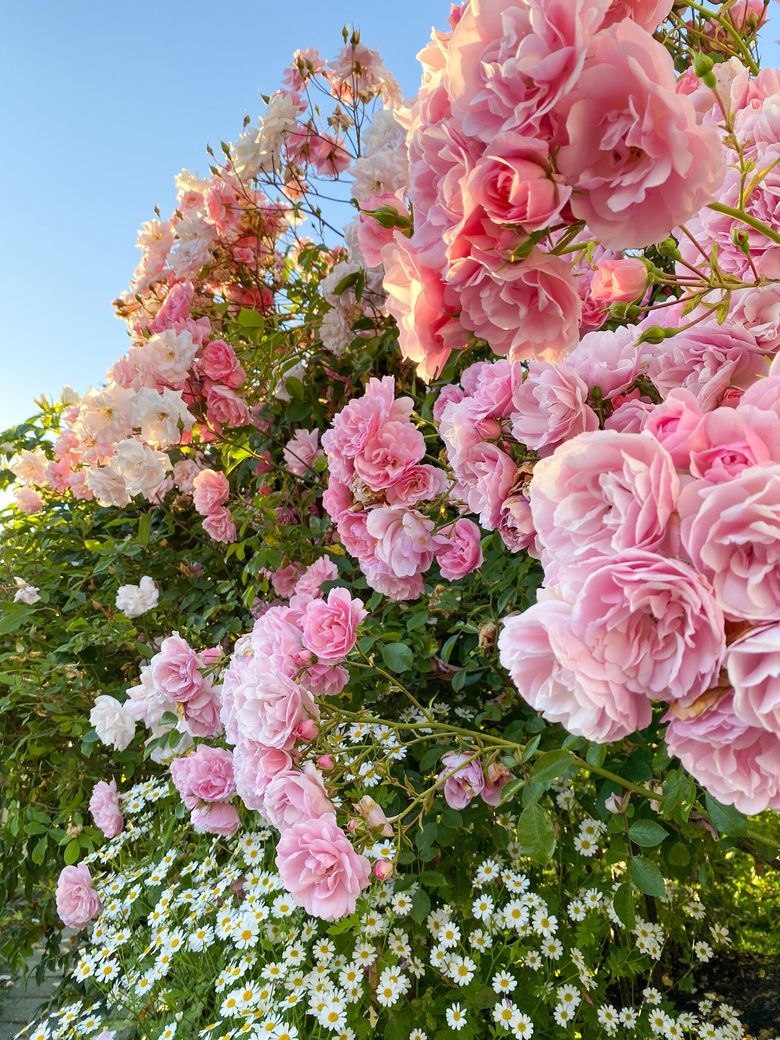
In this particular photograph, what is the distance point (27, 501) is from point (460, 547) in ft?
7.49

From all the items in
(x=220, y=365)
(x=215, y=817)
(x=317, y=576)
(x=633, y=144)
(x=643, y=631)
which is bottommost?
(x=215, y=817)

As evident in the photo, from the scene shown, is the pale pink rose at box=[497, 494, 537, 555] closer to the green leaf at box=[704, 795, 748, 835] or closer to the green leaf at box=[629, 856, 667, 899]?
the green leaf at box=[704, 795, 748, 835]

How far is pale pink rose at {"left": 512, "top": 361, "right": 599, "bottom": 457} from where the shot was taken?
771 millimetres

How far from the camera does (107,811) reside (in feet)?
6.41

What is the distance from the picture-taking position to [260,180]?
2.20m

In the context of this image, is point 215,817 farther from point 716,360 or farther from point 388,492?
point 716,360

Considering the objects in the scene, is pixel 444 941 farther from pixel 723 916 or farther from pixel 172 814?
pixel 723 916

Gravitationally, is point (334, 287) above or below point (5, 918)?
above

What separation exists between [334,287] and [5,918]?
2497mm

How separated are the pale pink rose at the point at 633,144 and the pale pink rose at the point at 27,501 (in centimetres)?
284

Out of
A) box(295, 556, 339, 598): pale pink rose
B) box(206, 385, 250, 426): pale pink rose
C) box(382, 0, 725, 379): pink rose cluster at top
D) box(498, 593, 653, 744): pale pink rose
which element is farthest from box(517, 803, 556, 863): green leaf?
box(206, 385, 250, 426): pale pink rose

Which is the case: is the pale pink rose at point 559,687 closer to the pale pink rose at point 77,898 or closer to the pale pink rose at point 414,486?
the pale pink rose at point 414,486

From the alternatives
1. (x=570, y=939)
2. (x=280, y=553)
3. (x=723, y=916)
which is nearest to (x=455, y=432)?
(x=280, y=553)

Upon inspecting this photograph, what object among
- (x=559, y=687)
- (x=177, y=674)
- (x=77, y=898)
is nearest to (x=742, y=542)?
(x=559, y=687)
